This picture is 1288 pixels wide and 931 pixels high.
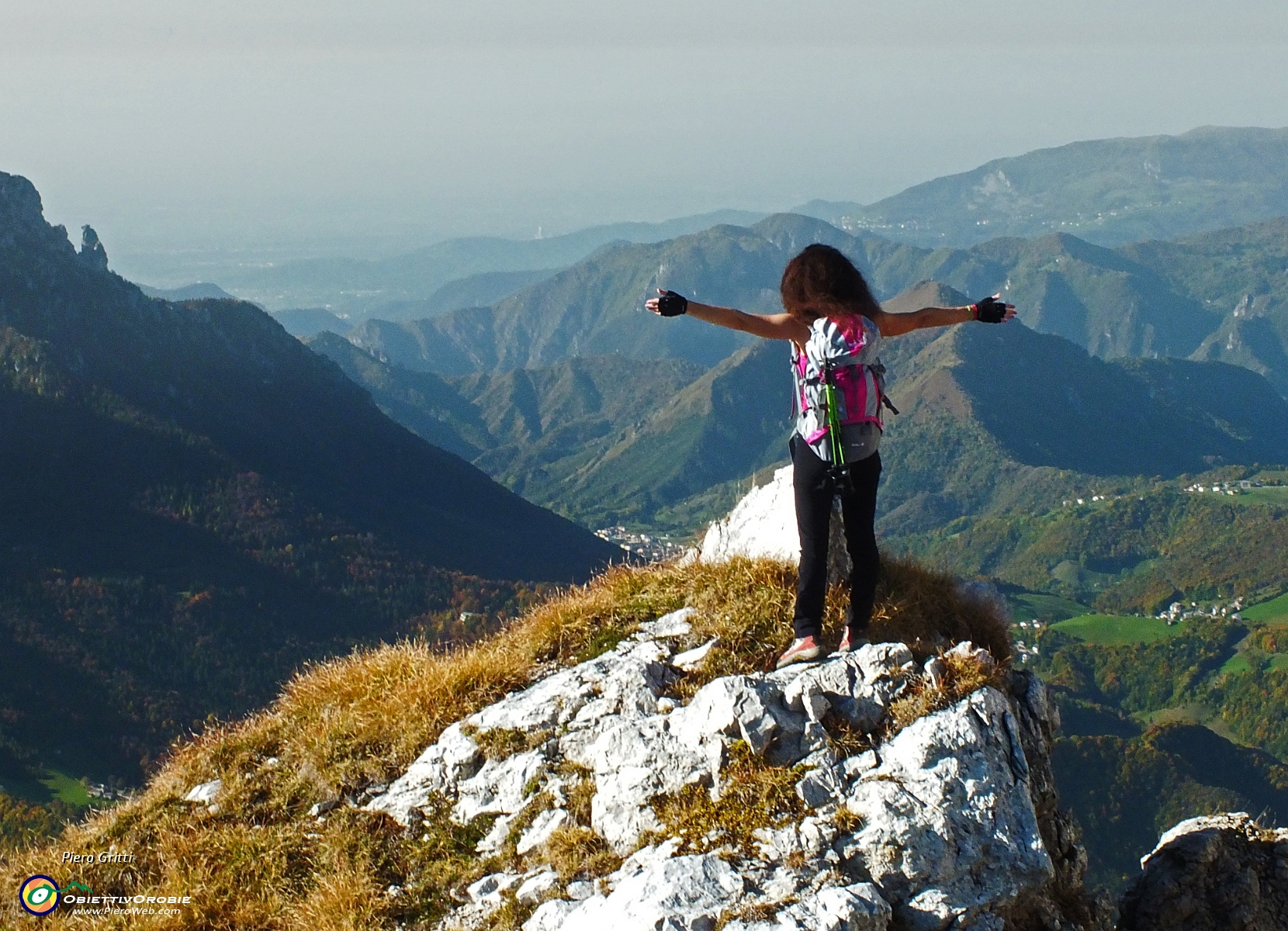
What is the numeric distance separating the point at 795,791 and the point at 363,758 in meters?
4.18

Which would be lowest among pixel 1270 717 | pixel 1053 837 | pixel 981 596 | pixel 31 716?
pixel 1270 717

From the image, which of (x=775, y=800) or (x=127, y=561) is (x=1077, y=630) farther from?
(x=775, y=800)

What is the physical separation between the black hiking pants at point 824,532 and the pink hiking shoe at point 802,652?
9 cm

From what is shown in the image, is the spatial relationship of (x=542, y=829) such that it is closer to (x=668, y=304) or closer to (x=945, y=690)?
(x=945, y=690)

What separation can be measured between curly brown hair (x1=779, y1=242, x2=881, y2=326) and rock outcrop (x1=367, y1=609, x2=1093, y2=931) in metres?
2.94

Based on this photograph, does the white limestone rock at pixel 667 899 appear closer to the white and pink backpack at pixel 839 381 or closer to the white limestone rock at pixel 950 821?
the white limestone rock at pixel 950 821

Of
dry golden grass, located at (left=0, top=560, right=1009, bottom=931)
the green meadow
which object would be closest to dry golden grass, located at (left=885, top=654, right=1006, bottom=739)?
dry golden grass, located at (left=0, top=560, right=1009, bottom=931)

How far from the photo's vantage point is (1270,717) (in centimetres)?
14962

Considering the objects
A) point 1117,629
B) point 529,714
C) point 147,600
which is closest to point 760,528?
point 529,714

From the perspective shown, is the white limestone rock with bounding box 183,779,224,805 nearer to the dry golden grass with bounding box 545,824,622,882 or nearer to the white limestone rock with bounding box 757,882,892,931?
the dry golden grass with bounding box 545,824,622,882

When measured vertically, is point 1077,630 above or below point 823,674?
below

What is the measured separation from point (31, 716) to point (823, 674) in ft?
469

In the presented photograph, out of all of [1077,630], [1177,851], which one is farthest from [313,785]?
[1077,630]

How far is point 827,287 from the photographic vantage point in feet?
28.6
